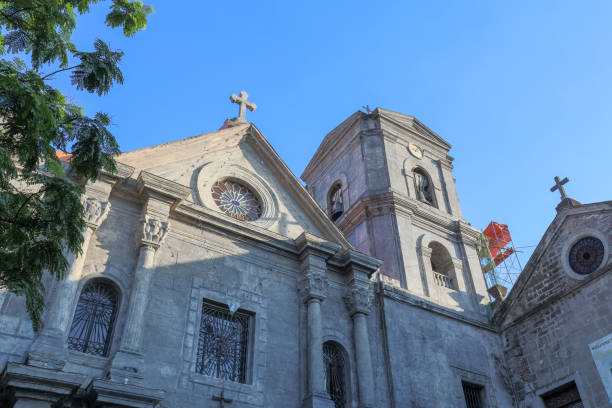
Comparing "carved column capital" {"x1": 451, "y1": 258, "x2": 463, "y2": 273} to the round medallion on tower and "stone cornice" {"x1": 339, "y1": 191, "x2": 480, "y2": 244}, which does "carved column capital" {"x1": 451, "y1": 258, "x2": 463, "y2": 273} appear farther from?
the round medallion on tower

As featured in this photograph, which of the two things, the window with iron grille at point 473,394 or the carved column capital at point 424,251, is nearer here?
the window with iron grille at point 473,394

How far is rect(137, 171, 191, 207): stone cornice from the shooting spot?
12039mm

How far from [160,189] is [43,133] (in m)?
5.81

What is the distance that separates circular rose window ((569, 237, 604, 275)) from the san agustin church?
1.5 inches

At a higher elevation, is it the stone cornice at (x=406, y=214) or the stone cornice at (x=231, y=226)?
the stone cornice at (x=406, y=214)

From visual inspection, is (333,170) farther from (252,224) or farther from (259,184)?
(252,224)

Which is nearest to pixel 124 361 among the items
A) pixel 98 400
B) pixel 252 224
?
pixel 98 400

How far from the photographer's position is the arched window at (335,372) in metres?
12.8

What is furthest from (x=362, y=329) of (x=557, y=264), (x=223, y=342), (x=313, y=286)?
(x=557, y=264)

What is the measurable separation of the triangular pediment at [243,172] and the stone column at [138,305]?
4.90 ft

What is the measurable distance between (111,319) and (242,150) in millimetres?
6228

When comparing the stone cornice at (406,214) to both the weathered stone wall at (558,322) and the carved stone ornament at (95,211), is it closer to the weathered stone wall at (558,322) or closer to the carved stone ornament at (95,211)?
the weathered stone wall at (558,322)

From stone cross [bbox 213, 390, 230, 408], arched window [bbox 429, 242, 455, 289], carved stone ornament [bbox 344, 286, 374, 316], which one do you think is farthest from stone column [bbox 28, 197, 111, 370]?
arched window [bbox 429, 242, 455, 289]

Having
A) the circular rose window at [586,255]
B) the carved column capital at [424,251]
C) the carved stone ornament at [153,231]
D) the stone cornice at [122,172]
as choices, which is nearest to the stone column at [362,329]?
the carved column capital at [424,251]
